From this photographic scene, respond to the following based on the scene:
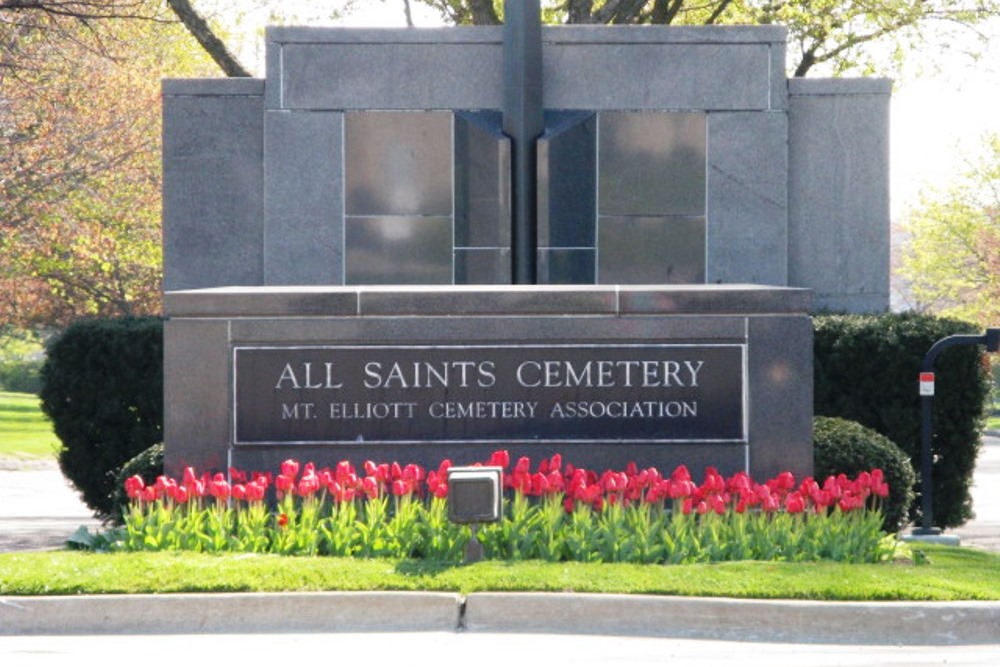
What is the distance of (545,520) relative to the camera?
12000 millimetres

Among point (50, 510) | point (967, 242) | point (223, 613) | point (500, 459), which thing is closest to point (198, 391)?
point (500, 459)

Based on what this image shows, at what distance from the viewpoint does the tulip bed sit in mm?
11805

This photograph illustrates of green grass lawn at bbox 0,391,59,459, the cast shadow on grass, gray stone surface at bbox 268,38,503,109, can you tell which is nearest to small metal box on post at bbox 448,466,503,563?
the cast shadow on grass

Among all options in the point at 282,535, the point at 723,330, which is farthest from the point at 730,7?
the point at 282,535

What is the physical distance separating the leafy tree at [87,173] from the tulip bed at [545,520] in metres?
19.1

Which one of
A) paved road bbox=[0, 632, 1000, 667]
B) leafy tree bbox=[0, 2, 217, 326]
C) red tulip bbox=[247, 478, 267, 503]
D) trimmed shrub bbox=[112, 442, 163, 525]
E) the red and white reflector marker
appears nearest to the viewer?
paved road bbox=[0, 632, 1000, 667]

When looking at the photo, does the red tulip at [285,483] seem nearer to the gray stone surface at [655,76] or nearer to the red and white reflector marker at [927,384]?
the red and white reflector marker at [927,384]

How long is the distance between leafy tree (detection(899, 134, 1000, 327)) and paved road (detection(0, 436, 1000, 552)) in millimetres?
29372

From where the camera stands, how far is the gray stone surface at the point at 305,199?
20547 mm

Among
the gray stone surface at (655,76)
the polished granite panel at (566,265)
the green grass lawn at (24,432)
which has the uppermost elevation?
the gray stone surface at (655,76)

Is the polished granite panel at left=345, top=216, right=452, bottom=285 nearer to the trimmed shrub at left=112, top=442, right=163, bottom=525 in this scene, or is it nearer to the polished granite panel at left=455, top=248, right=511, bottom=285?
the polished granite panel at left=455, top=248, right=511, bottom=285

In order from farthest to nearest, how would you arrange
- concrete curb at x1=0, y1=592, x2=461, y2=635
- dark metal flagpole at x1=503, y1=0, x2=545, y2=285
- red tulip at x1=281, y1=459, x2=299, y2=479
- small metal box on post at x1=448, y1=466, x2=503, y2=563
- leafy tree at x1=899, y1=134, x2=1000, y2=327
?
leafy tree at x1=899, y1=134, x2=1000, y2=327 < dark metal flagpole at x1=503, y1=0, x2=545, y2=285 < red tulip at x1=281, y1=459, x2=299, y2=479 < small metal box on post at x1=448, y1=466, x2=503, y2=563 < concrete curb at x1=0, y1=592, x2=461, y2=635

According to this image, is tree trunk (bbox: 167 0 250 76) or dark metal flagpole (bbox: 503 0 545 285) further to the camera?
tree trunk (bbox: 167 0 250 76)

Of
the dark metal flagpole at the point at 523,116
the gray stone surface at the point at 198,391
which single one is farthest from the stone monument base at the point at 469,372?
the dark metal flagpole at the point at 523,116
